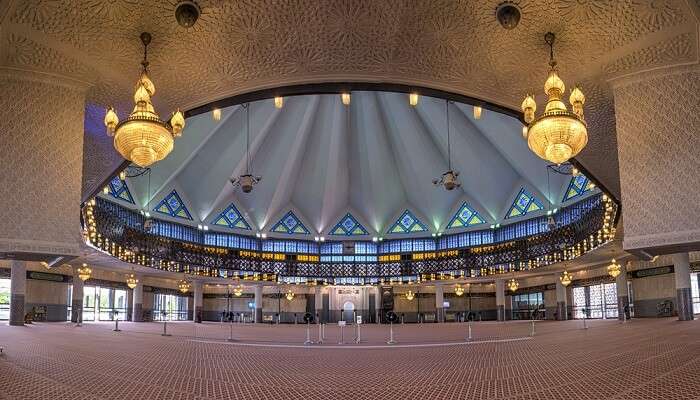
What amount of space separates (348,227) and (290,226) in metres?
4.56

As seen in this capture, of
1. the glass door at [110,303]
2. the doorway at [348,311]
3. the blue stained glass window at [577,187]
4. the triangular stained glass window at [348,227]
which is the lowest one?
the doorway at [348,311]

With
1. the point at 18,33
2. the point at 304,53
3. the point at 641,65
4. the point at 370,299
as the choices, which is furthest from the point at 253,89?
the point at 370,299

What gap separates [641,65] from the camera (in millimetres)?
8789

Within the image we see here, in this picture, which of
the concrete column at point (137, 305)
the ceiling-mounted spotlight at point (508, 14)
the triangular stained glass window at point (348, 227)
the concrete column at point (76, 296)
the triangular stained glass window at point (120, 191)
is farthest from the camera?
the triangular stained glass window at point (348, 227)

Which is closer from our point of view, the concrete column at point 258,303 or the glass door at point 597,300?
the glass door at point 597,300

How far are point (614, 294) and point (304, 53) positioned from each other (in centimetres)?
3114

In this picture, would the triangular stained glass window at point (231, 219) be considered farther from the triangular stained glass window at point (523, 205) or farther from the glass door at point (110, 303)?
the triangular stained glass window at point (523, 205)

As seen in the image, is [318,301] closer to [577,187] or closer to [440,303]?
[440,303]

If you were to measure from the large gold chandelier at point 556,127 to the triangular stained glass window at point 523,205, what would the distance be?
2756 cm

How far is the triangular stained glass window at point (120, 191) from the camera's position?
30109 millimetres

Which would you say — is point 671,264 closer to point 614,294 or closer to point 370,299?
point 614,294

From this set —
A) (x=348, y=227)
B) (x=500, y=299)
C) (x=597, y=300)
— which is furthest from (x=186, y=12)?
(x=348, y=227)

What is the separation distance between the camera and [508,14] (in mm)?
7668

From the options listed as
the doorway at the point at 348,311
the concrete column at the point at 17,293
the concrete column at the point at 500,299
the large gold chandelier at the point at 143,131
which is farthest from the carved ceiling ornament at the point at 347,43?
the doorway at the point at 348,311
